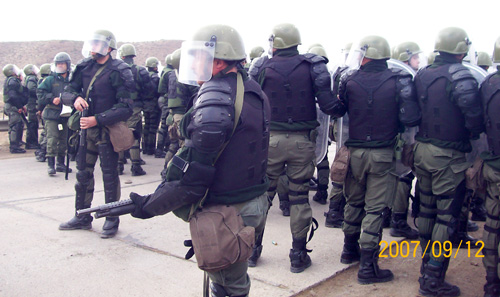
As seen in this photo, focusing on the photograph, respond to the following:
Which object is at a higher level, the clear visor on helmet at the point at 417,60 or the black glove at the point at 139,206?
the clear visor on helmet at the point at 417,60

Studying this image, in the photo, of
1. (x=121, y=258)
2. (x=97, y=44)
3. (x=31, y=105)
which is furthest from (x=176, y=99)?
(x=31, y=105)

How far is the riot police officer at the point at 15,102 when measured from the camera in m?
11.3

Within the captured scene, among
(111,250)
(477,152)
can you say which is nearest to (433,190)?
(477,152)

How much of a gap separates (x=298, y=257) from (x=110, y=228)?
2115 millimetres

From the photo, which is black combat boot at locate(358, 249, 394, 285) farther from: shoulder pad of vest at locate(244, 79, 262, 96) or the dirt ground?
shoulder pad of vest at locate(244, 79, 262, 96)

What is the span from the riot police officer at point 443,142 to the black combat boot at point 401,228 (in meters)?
1.28

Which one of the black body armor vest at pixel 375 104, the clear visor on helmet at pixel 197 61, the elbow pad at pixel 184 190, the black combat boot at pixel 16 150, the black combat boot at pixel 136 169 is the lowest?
the black combat boot at pixel 16 150

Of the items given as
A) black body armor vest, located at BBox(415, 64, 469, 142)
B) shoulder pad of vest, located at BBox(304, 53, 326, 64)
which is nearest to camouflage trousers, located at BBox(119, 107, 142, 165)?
shoulder pad of vest, located at BBox(304, 53, 326, 64)

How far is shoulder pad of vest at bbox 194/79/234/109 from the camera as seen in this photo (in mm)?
2562

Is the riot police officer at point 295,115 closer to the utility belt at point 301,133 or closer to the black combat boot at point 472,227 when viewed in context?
the utility belt at point 301,133

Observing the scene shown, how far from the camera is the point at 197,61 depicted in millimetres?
2734

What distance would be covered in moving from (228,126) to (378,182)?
7.04ft

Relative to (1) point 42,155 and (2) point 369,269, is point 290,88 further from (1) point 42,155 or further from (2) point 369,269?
(1) point 42,155

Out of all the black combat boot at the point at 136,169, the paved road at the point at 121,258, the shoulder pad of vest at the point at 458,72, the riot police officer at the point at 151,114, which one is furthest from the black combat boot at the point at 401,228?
the riot police officer at the point at 151,114
